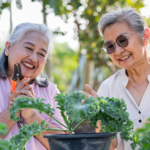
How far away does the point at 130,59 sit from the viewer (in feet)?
7.99

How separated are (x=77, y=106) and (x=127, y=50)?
1402 mm

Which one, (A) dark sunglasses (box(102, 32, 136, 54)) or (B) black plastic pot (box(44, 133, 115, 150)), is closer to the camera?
(B) black plastic pot (box(44, 133, 115, 150))

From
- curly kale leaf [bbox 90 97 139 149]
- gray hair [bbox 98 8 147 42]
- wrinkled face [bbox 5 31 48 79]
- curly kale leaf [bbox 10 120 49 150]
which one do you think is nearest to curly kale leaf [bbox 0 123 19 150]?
curly kale leaf [bbox 10 120 49 150]

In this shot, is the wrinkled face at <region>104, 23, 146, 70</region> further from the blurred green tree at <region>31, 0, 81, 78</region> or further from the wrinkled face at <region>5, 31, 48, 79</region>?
the blurred green tree at <region>31, 0, 81, 78</region>

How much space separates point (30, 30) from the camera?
8.10 ft

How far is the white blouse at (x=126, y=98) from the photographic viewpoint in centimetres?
237

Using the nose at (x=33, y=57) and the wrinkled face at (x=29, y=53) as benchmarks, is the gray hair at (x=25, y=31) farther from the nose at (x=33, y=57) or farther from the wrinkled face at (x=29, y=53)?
the nose at (x=33, y=57)

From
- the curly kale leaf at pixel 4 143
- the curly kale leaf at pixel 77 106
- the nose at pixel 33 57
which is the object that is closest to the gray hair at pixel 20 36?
the nose at pixel 33 57

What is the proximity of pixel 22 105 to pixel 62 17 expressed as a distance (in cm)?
412

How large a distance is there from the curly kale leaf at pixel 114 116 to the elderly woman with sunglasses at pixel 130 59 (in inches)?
37.1

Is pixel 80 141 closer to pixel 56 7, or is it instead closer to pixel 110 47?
pixel 110 47

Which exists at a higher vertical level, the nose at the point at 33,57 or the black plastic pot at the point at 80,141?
the nose at the point at 33,57

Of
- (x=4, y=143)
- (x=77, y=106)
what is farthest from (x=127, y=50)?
(x=4, y=143)

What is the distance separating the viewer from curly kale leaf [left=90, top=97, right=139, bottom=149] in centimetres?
129
